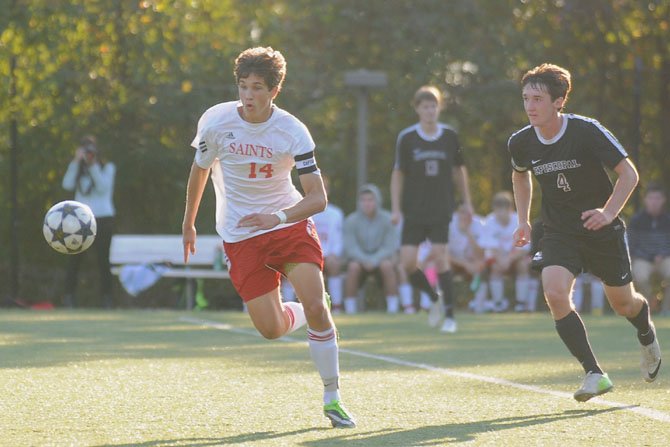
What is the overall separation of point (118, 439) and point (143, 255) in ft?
38.5

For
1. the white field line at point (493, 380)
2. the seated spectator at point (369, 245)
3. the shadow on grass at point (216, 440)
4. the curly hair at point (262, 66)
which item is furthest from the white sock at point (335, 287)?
the shadow on grass at point (216, 440)

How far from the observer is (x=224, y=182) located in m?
6.58

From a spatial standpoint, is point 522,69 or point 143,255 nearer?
point 143,255

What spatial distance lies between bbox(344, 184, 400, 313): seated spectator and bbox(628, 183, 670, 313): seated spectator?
2.86 m

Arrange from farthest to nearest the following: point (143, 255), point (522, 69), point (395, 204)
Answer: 1. point (522, 69)
2. point (143, 255)
3. point (395, 204)

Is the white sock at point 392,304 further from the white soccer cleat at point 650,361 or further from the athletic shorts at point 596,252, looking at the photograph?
the athletic shorts at point 596,252

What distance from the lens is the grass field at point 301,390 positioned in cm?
552

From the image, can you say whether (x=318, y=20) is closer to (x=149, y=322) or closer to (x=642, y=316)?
(x=149, y=322)

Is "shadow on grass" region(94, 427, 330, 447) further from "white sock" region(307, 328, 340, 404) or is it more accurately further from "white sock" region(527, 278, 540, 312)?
"white sock" region(527, 278, 540, 312)

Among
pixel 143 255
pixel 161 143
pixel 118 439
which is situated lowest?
pixel 118 439

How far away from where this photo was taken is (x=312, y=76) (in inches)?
788

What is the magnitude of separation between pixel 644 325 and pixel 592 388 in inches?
35.6

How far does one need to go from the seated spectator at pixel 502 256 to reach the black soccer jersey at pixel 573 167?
31.6 feet

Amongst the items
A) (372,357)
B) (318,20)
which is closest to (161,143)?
(318,20)
